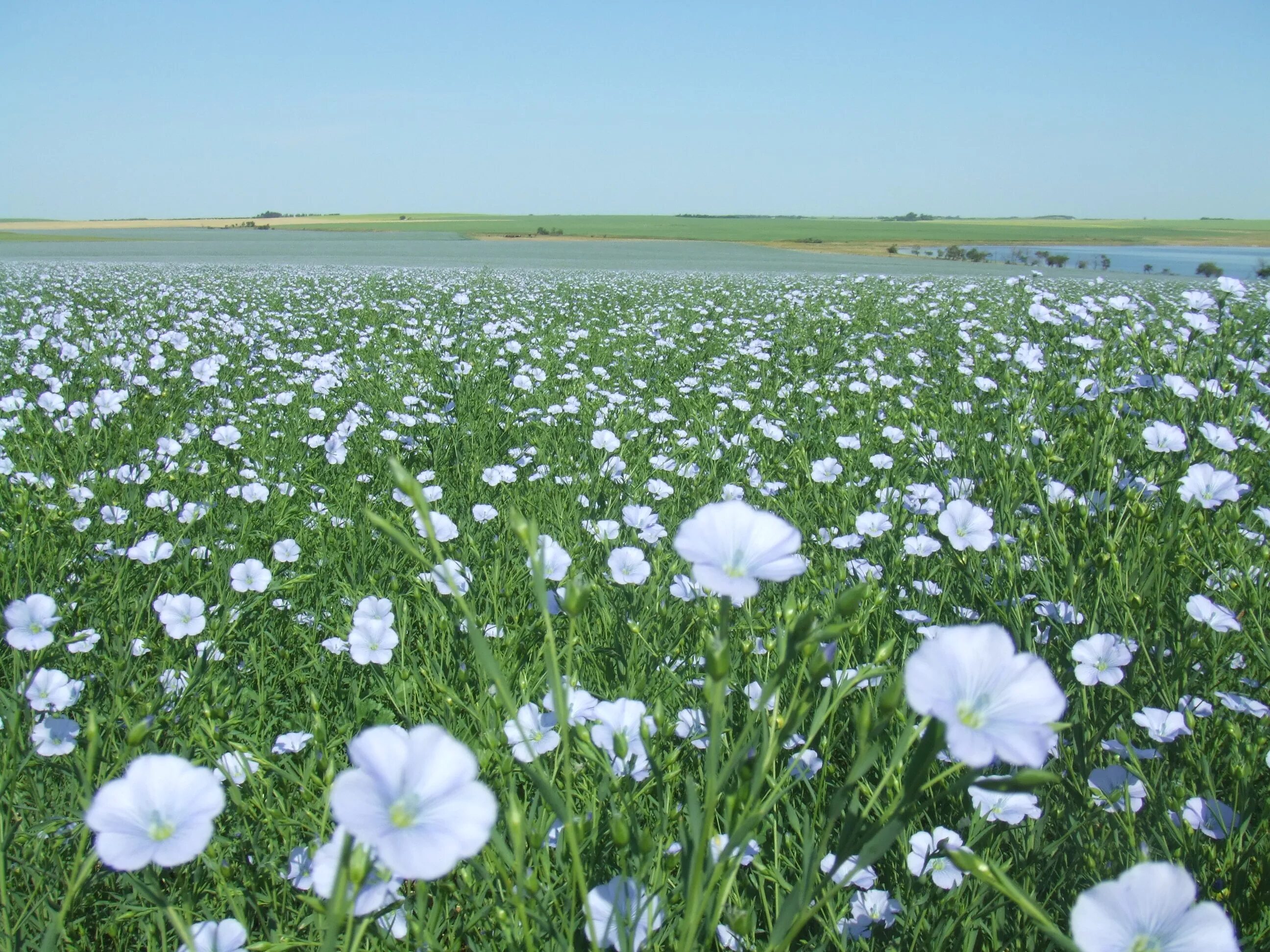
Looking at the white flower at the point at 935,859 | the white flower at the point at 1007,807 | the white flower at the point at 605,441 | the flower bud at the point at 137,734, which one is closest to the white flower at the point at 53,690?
the flower bud at the point at 137,734

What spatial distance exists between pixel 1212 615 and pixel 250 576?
7.48 ft

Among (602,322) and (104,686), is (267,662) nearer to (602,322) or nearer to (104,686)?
(104,686)

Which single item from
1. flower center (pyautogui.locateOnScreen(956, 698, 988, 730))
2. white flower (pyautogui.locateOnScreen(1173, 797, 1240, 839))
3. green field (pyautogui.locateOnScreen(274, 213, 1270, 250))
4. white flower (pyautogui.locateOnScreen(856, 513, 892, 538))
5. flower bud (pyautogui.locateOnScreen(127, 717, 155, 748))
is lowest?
white flower (pyautogui.locateOnScreen(1173, 797, 1240, 839))

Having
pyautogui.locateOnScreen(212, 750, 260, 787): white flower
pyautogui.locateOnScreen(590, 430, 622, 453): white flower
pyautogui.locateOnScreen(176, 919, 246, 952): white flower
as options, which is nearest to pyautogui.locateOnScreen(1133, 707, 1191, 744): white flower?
pyautogui.locateOnScreen(176, 919, 246, 952): white flower

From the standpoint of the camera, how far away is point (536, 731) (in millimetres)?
1275

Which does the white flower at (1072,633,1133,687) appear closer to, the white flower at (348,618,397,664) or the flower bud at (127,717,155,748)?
the white flower at (348,618,397,664)

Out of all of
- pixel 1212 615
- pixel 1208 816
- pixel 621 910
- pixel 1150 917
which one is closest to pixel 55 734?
pixel 621 910

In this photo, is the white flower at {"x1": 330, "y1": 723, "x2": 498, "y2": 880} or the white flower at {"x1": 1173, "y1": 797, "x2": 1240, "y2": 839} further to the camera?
the white flower at {"x1": 1173, "y1": 797, "x2": 1240, "y2": 839}

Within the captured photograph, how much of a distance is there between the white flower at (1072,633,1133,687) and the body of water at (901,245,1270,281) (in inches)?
884

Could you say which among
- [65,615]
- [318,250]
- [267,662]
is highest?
[318,250]

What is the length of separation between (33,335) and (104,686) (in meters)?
5.14

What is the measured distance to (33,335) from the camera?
5.46 meters

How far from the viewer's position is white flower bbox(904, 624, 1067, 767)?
1.87 feet

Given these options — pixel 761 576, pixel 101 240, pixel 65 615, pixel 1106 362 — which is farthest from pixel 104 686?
pixel 101 240
